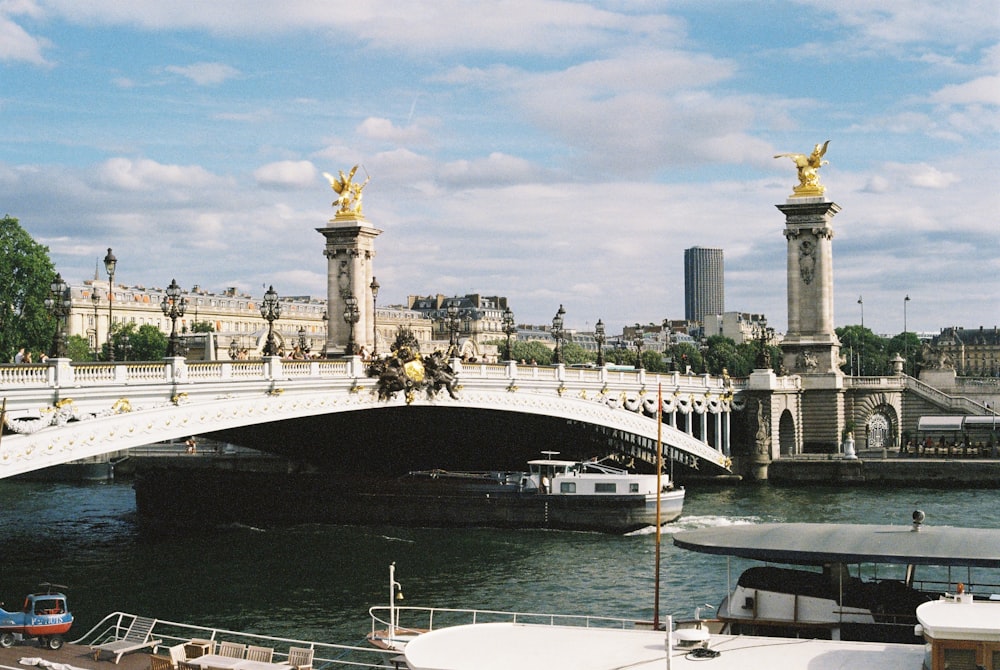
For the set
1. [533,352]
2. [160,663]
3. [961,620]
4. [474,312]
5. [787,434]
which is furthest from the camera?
[474,312]

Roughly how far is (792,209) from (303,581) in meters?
44.9

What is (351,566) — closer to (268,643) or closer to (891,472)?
(268,643)

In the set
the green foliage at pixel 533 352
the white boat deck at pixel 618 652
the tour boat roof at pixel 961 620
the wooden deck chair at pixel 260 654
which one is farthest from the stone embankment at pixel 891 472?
the green foliage at pixel 533 352

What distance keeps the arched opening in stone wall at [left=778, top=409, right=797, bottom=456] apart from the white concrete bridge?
15774 mm

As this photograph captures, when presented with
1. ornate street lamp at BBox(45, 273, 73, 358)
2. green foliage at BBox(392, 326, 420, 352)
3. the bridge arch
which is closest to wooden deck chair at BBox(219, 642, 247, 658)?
the bridge arch

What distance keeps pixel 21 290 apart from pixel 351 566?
34.6 m

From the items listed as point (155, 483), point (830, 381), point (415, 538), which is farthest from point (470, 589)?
point (830, 381)

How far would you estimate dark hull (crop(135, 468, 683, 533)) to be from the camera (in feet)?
163

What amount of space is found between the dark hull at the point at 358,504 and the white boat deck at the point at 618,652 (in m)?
29.5

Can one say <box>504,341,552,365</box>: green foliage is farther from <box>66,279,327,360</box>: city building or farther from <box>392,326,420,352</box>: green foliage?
<box>392,326,420,352</box>: green foliage

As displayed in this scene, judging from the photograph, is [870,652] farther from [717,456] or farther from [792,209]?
[792,209]

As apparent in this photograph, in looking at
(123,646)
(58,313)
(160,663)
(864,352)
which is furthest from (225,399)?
(864,352)

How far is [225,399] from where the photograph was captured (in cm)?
3653

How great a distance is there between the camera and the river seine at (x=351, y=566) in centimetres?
3394
